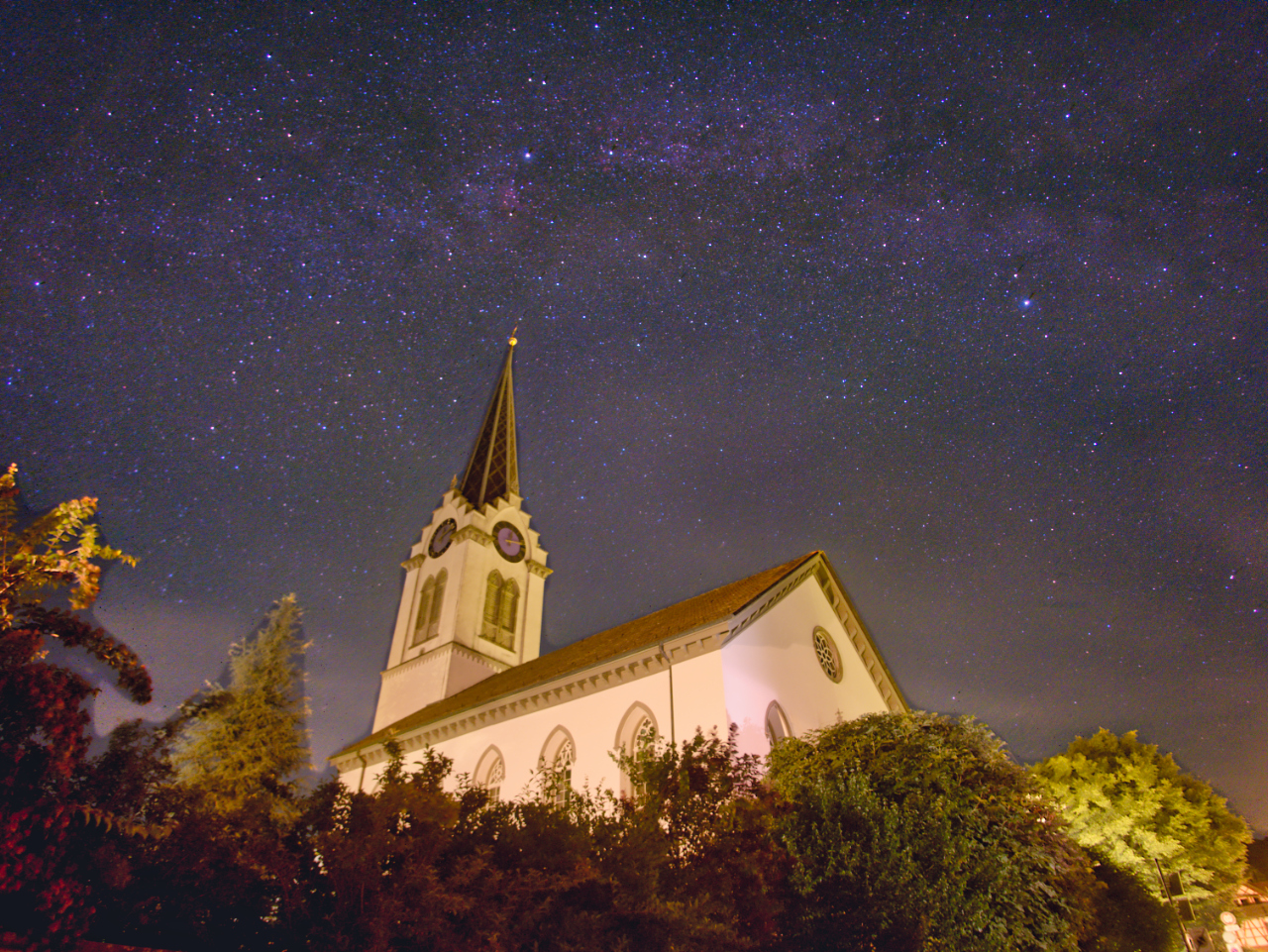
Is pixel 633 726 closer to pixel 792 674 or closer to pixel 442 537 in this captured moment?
pixel 792 674

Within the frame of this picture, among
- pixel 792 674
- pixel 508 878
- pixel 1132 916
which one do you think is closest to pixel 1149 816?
pixel 1132 916

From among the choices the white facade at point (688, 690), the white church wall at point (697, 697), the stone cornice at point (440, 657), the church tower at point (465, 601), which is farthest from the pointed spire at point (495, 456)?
the white church wall at point (697, 697)

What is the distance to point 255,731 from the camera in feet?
84.9

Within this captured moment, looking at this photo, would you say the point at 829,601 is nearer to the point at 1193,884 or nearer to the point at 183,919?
the point at 1193,884

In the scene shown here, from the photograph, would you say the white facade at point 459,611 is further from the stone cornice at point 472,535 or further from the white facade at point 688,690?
the white facade at point 688,690

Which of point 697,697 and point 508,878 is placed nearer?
point 508,878

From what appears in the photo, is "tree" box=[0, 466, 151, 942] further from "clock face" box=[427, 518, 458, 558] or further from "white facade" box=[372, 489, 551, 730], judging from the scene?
"clock face" box=[427, 518, 458, 558]

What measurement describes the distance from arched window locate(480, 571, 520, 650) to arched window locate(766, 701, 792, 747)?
72.7 ft

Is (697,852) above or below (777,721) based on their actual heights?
below

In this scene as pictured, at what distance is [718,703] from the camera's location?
17.3 metres

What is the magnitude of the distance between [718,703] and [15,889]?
13.9 m

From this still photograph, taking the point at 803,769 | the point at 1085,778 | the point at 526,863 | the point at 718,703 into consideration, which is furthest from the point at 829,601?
the point at 526,863

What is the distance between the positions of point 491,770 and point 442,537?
71.9ft

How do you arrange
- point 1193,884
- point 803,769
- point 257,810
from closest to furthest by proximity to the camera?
point 257,810 → point 803,769 → point 1193,884
